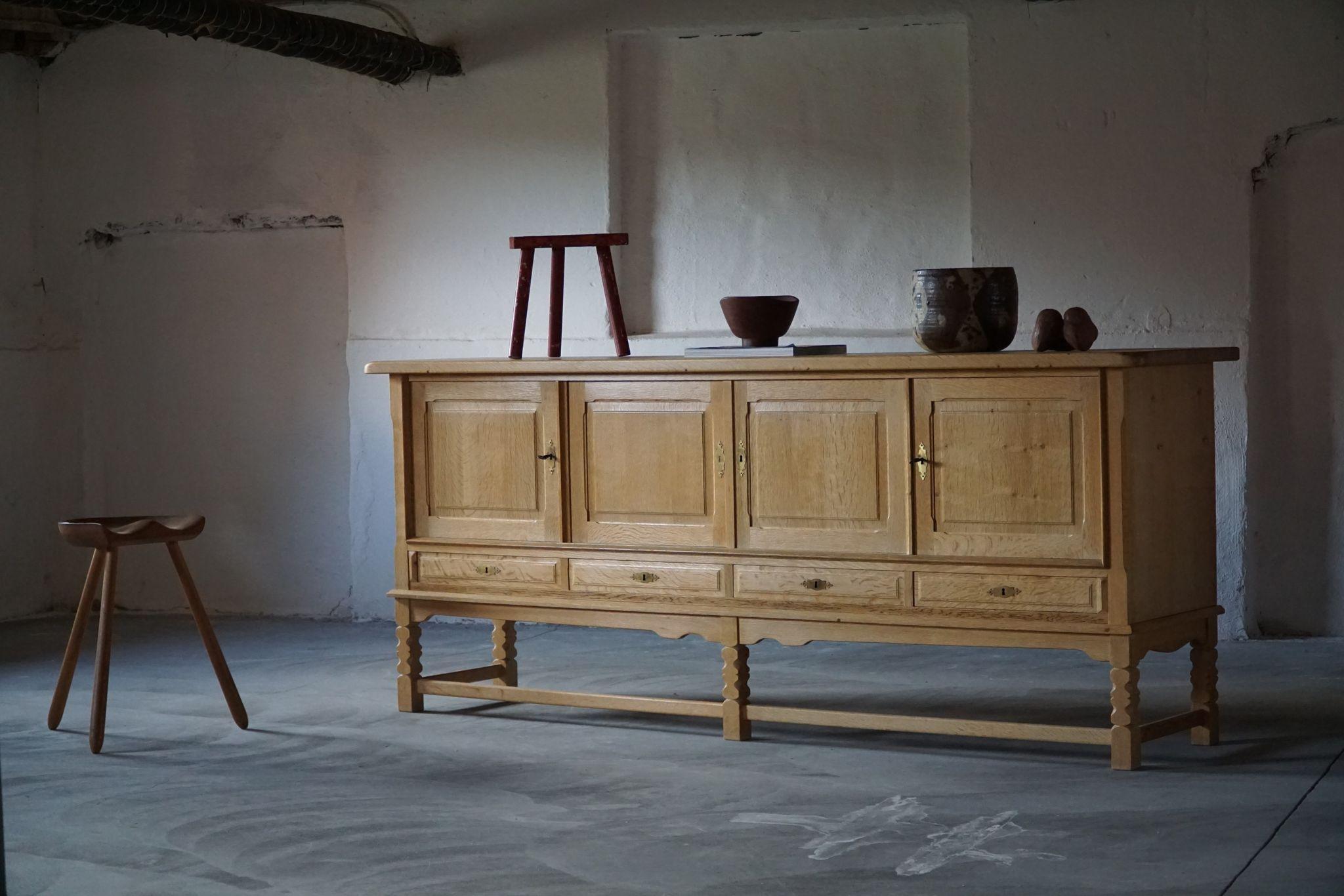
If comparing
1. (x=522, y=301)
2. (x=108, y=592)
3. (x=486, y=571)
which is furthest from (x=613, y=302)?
(x=108, y=592)

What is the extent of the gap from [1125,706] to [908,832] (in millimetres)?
856

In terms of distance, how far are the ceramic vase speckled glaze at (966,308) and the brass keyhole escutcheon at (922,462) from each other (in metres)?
0.31

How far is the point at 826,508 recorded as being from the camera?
15.1 feet

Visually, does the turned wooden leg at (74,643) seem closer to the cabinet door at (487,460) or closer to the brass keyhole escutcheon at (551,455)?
the cabinet door at (487,460)

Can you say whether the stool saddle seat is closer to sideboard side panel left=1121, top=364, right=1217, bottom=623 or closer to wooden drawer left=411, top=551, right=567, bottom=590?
wooden drawer left=411, top=551, right=567, bottom=590

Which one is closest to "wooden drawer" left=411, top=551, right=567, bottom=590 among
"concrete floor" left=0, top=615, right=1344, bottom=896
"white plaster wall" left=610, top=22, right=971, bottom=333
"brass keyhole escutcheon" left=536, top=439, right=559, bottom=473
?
"brass keyhole escutcheon" left=536, top=439, right=559, bottom=473

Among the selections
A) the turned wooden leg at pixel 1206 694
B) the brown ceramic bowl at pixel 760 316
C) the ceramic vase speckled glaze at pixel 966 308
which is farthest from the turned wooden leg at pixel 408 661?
the turned wooden leg at pixel 1206 694

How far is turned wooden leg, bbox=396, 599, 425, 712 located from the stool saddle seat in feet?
2.36

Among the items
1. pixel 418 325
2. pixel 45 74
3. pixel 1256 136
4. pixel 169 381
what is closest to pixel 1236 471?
pixel 1256 136

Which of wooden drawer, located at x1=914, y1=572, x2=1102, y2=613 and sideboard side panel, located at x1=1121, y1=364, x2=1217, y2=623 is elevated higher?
sideboard side panel, located at x1=1121, y1=364, x2=1217, y2=623

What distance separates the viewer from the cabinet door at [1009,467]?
428cm

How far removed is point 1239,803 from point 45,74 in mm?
6507

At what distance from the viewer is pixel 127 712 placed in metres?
5.46

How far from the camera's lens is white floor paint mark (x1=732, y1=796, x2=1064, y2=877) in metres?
3.57
